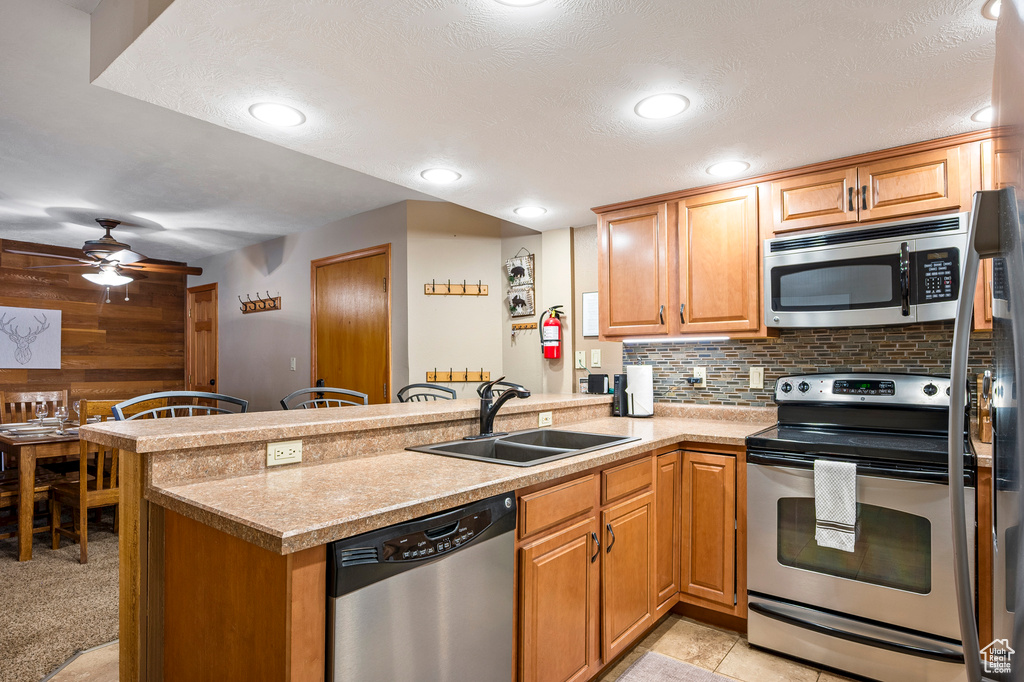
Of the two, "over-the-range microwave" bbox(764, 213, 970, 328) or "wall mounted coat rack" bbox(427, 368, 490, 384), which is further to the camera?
"wall mounted coat rack" bbox(427, 368, 490, 384)

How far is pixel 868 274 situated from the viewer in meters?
2.42

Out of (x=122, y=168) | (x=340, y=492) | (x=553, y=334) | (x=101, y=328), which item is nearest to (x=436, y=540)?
(x=340, y=492)

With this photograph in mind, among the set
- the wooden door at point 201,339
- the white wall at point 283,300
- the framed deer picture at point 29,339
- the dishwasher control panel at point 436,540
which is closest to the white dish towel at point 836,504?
the dishwasher control panel at point 436,540

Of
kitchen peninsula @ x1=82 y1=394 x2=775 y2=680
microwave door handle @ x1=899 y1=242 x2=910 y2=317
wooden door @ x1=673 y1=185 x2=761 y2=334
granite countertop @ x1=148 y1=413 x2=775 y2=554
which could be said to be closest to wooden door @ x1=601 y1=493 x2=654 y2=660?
kitchen peninsula @ x1=82 y1=394 x2=775 y2=680

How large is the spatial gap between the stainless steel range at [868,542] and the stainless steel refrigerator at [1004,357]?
1483 millimetres

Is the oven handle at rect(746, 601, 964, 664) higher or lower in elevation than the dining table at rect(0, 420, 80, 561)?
lower

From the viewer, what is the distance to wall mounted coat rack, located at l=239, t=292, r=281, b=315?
17.6 feet

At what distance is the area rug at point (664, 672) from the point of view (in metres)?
2.10

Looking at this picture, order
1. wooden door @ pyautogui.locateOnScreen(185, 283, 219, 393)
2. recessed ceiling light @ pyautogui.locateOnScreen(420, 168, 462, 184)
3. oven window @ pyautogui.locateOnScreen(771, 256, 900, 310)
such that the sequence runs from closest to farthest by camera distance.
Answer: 1. oven window @ pyautogui.locateOnScreen(771, 256, 900, 310)
2. recessed ceiling light @ pyautogui.locateOnScreen(420, 168, 462, 184)
3. wooden door @ pyautogui.locateOnScreen(185, 283, 219, 393)

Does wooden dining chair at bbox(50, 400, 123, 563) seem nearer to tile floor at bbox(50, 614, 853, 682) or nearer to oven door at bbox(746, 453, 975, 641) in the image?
tile floor at bbox(50, 614, 853, 682)

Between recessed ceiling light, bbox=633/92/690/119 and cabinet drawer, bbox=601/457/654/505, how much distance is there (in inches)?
52.6

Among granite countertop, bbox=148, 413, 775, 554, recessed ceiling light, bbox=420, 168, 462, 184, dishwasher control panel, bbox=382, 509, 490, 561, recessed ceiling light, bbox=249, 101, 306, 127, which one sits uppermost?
recessed ceiling light, bbox=249, 101, 306, 127

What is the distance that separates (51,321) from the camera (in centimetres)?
566

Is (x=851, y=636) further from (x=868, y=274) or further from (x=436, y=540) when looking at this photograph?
(x=436, y=540)
